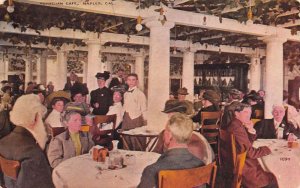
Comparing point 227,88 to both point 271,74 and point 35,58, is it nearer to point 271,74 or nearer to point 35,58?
point 271,74

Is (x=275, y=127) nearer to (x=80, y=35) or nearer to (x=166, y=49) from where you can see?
(x=166, y=49)

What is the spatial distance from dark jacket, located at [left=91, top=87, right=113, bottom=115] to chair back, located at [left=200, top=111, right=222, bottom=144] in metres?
1.58

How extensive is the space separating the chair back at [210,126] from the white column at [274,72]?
2.45 m

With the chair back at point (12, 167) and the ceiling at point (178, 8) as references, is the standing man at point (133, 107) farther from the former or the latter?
the chair back at point (12, 167)

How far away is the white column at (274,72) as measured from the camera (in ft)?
23.3

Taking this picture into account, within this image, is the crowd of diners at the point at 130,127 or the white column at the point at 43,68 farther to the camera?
the white column at the point at 43,68

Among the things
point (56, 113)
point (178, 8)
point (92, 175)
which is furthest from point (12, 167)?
point (178, 8)

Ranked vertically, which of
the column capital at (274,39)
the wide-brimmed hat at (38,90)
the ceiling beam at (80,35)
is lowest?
the wide-brimmed hat at (38,90)

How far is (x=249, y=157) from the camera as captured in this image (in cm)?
307

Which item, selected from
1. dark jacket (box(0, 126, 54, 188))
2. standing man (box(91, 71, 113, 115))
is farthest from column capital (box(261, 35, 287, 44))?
dark jacket (box(0, 126, 54, 188))

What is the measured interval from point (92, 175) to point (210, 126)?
3023 millimetres

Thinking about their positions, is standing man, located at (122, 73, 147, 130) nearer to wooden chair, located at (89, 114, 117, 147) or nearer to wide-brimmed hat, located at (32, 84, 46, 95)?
wooden chair, located at (89, 114, 117, 147)

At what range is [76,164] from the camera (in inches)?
102

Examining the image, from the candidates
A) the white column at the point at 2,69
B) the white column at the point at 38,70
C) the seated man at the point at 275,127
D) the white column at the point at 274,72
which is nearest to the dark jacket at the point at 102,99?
the seated man at the point at 275,127
